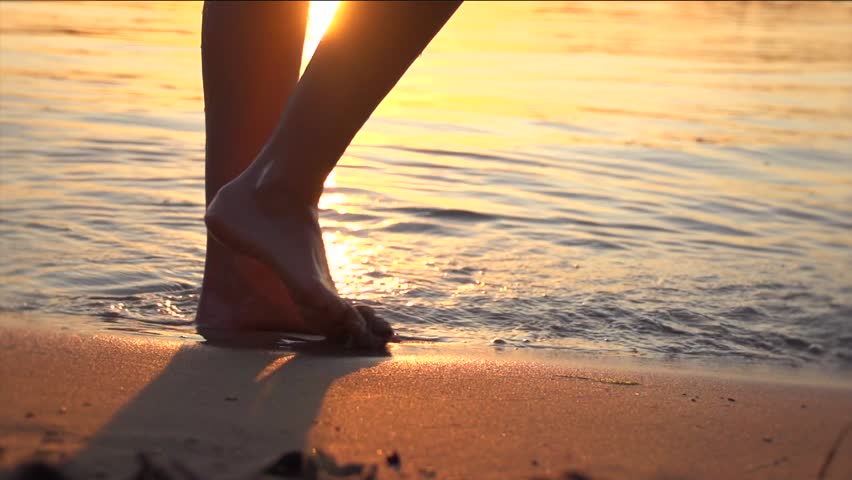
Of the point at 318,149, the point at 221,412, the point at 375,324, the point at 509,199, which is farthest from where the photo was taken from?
the point at 509,199

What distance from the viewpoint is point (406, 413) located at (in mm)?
1664

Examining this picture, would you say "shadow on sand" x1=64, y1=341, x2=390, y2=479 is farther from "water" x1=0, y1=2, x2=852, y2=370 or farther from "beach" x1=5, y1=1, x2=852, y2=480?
"water" x1=0, y1=2, x2=852, y2=370

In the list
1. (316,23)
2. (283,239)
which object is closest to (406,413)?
(283,239)

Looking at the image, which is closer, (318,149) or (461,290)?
(318,149)

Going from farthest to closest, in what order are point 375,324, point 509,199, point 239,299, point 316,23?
point 316,23 → point 509,199 → point 239,299 → point 375,324

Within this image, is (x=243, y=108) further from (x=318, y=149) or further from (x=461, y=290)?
(x=461, y=290)

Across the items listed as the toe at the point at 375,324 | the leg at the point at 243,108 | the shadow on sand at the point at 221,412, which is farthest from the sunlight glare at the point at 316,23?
the shadow on sand at the point at 221,412

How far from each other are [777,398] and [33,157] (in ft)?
9.61

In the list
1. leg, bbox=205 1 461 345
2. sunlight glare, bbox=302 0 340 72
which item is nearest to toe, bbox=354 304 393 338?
leg, bbox=205 1 461 345

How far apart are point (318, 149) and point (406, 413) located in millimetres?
505

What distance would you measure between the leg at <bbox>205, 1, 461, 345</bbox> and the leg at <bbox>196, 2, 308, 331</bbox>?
0.58ft

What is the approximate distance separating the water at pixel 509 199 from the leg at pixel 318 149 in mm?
378

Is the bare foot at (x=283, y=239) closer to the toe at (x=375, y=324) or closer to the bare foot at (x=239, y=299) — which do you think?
the toe at (x=375, y=324)

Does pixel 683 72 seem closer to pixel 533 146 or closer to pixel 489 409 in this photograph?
pixel 533 146
